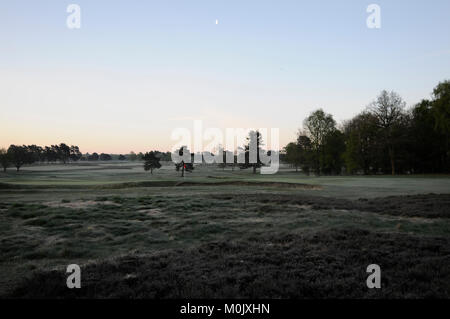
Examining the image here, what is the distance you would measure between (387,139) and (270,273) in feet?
185

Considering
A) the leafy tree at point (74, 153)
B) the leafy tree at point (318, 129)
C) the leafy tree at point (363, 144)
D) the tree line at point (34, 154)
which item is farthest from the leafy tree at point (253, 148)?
the leafy tree at point (74, 153)

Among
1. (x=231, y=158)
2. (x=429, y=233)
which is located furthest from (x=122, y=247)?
(x=231, y=158)

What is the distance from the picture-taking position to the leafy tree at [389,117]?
52.8 metres

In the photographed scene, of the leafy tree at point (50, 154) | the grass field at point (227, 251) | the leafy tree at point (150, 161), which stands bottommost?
the grass field at point (227, 251)

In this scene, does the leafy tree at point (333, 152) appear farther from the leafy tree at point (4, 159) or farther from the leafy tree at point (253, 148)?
the leafy tree at point (4, 159)

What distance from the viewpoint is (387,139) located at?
2062 inches

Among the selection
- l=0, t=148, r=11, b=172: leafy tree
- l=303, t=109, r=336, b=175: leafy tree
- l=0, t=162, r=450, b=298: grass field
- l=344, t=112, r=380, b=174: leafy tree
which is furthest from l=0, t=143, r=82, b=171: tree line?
l=344, t=112, r=380, b=174: leafy tree

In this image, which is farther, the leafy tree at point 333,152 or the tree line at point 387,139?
the leafy tree at point 333,152

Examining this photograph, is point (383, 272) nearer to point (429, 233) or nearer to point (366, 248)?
point (366, 248)

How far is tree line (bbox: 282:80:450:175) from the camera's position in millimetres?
52344

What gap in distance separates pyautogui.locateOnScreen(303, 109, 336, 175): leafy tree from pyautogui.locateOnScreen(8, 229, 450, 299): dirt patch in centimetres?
5518

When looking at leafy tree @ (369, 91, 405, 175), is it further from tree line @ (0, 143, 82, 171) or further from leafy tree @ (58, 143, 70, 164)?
leafy tree @ (58, 143, 70, 164)

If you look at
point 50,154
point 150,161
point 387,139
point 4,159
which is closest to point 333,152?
point 387,139

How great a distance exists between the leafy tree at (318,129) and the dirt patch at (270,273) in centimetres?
5518
